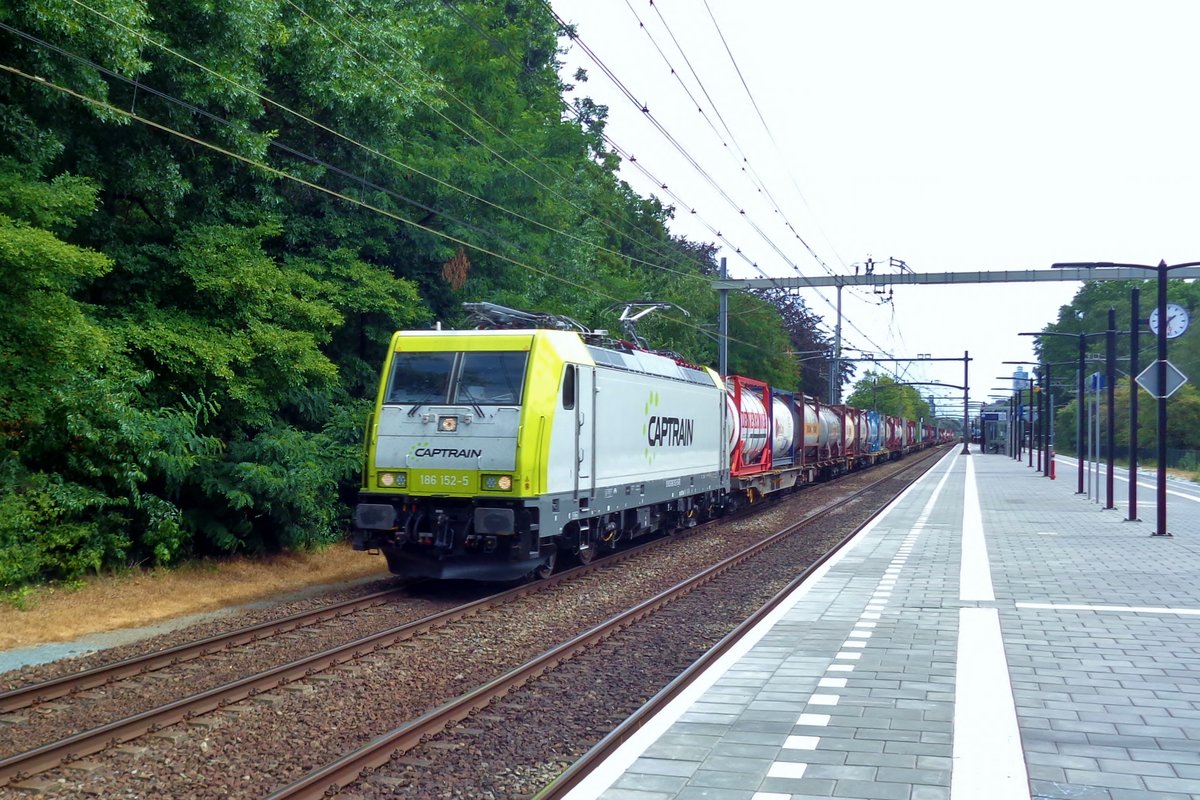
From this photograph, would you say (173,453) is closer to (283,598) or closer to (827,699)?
(283,598)

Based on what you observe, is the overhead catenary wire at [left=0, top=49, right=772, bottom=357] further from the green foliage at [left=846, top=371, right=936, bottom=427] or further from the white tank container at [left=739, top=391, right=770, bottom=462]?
the green foliage at [left=846, top=371, right=936, bottom=427]

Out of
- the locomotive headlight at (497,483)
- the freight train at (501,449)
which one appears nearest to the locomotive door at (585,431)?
the freight train at (501,449)

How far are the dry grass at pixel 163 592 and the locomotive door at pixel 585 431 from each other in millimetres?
3797

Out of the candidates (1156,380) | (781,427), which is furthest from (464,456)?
(781,427)

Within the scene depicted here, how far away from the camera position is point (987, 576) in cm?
1423

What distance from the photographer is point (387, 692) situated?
859 cm

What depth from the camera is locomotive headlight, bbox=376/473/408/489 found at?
1349cm

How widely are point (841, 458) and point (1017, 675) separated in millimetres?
35400

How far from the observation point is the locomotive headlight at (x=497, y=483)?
12.9 m

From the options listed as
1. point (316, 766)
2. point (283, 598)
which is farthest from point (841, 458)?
point (316, 766)

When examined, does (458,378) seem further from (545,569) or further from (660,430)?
(660,430)

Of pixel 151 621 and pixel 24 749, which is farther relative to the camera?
pixel 151 621

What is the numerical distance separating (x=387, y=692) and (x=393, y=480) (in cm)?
524

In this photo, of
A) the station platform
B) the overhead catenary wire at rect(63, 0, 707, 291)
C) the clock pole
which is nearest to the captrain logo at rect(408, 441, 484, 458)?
the station platform
